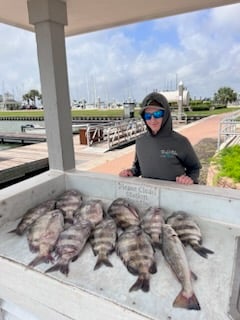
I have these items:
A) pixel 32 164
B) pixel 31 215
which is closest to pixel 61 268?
pixel 31 215

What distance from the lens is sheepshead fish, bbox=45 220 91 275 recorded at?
1.10m

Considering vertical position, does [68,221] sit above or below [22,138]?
above

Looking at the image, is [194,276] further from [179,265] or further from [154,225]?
[154,225]

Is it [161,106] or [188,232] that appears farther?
[161,106]

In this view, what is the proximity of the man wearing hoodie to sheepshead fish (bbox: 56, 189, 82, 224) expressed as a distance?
41cm

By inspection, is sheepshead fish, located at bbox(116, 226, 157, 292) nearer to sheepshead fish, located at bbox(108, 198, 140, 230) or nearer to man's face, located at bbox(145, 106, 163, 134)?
sheepshead fish, located at bbox(108, 198, 140, 230)

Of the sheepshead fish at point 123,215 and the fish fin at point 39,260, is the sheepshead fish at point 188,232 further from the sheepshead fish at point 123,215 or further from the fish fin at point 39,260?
the fish fin at point 39,260

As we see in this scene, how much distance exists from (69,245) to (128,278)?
326 millimetres

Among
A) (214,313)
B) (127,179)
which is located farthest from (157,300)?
(127,179)

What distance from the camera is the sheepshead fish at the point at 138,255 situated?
1.00m

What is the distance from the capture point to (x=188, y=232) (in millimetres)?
1268

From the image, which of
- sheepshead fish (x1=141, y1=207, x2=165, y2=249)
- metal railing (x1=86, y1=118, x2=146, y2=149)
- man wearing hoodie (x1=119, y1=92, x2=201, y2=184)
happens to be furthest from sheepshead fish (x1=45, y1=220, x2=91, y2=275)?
metal railing (x1=86, y1=118, x2=146, y2=149)

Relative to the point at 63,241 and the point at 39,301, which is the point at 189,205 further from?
the point at 39,301

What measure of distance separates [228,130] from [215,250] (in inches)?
284
